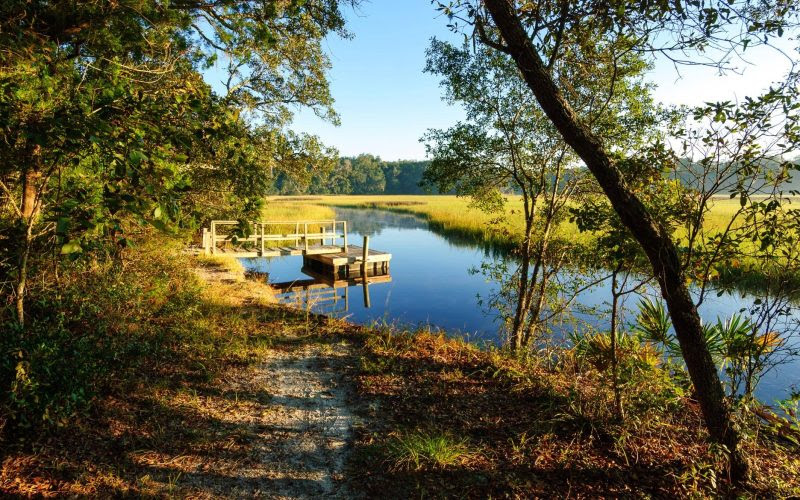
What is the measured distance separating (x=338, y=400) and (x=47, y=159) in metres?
4.27

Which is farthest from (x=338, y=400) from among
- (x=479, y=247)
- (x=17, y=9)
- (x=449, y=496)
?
(x=479, y=247)

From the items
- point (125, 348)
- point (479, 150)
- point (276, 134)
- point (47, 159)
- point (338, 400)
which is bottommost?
point (338, 400)

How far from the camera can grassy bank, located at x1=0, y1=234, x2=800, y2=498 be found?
3.64m

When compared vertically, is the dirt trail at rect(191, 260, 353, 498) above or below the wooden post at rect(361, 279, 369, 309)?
above

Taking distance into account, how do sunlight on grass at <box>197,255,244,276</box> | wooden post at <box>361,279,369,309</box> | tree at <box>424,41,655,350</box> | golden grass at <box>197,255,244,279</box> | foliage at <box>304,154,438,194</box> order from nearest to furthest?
tree at <box>424,41,655,350</box> < golden grass at <box>197,255,244,279</box> < sunlight on grass at <box>197,255,244,276</box> < wooden post at <box>361,279,369,309</box> < foliage at <box>304,154,438,194</box>

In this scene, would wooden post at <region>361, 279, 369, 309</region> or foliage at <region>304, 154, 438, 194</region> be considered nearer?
wooden post at <region>361, 279, 369, 309</region>

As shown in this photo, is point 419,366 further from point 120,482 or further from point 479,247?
point 479,247

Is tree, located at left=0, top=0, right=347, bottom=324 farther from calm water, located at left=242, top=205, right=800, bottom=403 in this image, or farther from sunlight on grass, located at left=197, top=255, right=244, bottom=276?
sunlight on grass, located at left=197, top=255, right=244, bottom=276

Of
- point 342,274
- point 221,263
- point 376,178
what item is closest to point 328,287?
point 342,274

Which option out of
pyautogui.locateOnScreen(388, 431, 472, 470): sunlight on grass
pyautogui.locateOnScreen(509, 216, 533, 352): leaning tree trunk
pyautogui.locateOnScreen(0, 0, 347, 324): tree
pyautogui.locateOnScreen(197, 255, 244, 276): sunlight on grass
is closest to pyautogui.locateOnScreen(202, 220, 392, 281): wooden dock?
pyautogui.locateOnScreen(197, 255, 244, 276): sunlight on grass

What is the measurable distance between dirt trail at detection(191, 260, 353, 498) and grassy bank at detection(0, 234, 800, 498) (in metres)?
0.03

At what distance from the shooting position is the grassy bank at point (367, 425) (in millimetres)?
3637

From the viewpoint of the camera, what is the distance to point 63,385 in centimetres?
390

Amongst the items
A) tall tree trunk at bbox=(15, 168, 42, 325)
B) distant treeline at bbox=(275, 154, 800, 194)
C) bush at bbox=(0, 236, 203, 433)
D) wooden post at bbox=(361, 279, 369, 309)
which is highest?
distant treeline at bbox=(275, 154, 800, 194)
